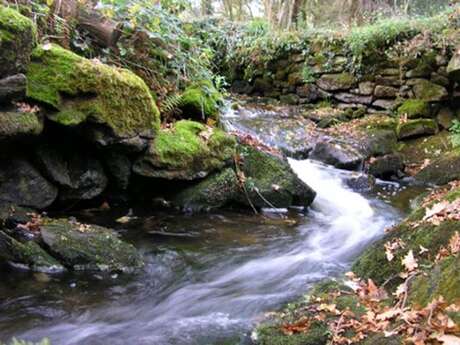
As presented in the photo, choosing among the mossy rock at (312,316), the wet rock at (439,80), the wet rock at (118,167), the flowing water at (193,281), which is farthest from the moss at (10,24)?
the wet rock at (439,80)

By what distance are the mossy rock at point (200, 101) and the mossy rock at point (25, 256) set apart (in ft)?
12.3

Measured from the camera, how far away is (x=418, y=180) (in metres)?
9.13

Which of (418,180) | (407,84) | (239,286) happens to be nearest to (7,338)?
(239,286)

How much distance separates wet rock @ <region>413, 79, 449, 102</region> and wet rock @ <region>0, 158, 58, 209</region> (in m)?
8.60

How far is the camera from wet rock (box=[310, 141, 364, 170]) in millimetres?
9569

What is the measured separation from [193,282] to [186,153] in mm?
2203

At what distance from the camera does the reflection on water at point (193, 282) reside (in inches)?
157

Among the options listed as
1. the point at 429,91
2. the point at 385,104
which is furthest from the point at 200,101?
the point at 429,91

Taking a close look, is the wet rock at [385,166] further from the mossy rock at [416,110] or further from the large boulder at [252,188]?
the large boulder at [252,188]

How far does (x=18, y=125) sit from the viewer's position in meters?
5.06

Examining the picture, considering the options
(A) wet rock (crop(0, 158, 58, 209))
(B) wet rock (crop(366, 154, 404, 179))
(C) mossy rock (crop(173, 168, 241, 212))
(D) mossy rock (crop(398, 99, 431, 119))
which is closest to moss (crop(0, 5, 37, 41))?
(A) wet rock (crop(0, 158, 58, 209))

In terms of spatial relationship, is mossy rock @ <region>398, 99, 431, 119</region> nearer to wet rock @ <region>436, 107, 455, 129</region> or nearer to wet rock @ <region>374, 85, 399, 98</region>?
wet rock @ <region>436, 107, 455, 129</region>

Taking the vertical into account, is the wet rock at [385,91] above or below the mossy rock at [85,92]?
above

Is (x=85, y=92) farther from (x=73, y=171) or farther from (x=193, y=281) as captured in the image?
(x=193, y=281)
